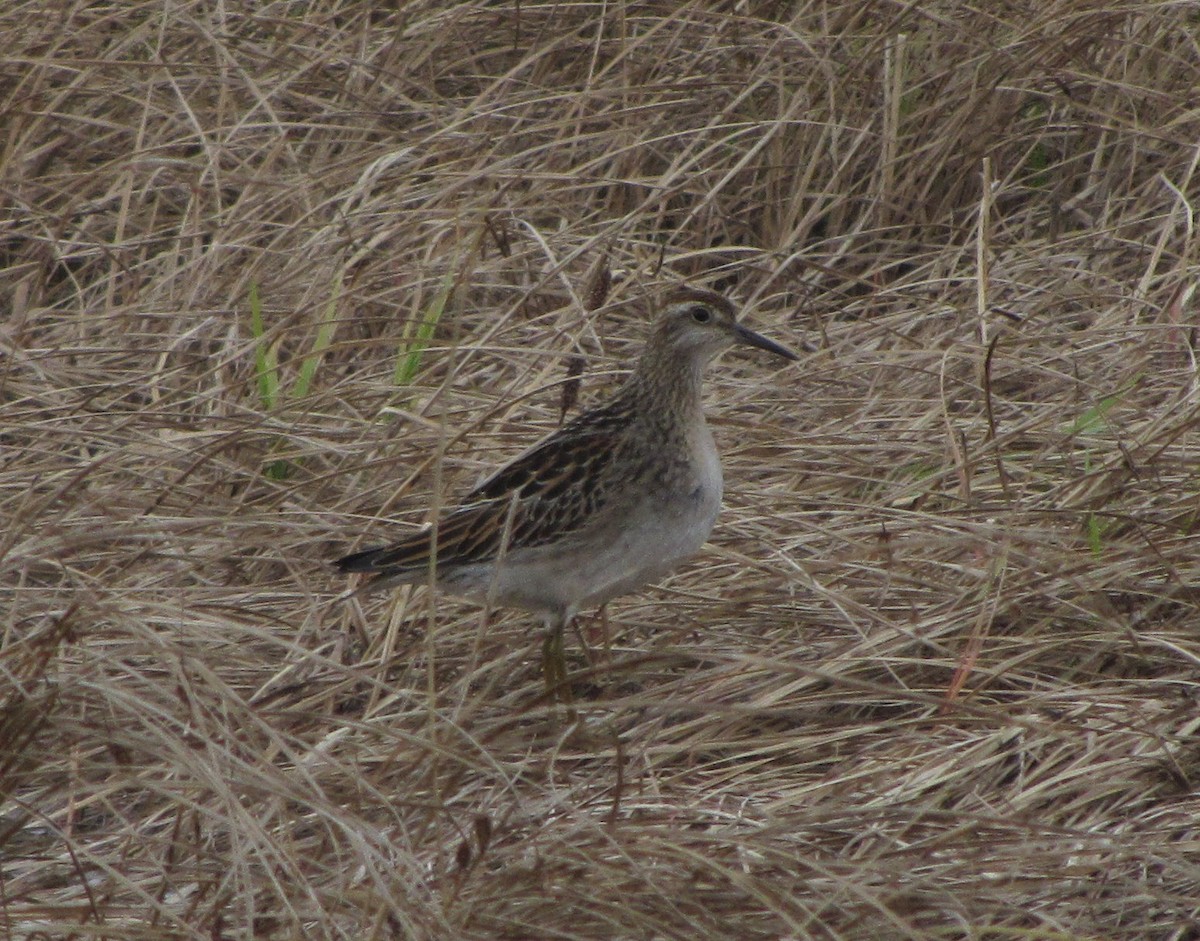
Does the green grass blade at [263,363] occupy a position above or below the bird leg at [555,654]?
above

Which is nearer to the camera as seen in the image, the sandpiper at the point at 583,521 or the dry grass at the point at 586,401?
the dry grass at the point at 586,401

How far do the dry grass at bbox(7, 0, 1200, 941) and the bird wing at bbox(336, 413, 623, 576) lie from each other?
0.34 meters

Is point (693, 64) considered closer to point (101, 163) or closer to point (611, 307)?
point (611, 307)

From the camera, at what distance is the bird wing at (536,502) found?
5883 mm

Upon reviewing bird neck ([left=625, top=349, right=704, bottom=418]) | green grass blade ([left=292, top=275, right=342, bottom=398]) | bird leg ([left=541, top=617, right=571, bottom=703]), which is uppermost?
bird neck ([left=625, top=349, right=704, bottom=418])

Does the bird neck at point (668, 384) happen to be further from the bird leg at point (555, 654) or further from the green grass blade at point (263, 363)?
the green grass blade at point (263, 363)

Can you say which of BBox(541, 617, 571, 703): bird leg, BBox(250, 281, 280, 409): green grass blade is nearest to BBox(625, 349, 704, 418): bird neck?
BBox(541, 617, 571, 703): bird leg

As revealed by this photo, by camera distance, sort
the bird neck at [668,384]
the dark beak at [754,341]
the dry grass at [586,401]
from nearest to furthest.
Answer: the dry grass at [586,401]
the bird neck at [668,384]
the dark beak at [754,341]

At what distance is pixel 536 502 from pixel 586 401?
1723 millimetres

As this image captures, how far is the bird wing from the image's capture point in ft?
19.3

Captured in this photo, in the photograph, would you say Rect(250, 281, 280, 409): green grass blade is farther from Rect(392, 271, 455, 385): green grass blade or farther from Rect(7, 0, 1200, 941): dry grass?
Rect(392, 271, 455, 385): green grass blade

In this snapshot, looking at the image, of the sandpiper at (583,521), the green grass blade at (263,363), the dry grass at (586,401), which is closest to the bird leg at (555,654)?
the sandpiper at (583,521)

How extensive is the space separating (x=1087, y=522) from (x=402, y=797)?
2676mm

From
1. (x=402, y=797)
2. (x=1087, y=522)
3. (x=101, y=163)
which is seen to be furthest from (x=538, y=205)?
(x=402, y=797)
